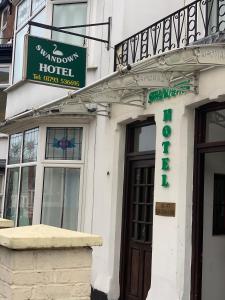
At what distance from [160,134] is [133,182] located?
1.38 meters

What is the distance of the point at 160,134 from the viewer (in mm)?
7414

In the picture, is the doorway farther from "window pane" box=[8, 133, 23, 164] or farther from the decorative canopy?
"window pane" box=[8, 133, 23, 164]

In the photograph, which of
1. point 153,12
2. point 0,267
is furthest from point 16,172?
point 0,267

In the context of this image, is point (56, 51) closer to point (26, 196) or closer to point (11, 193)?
point (26, 196)

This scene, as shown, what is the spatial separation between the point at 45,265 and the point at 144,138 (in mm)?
5490

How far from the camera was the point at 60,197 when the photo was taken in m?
9.82

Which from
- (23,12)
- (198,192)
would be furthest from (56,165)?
(23,12)

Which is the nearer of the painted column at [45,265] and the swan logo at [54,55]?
the painted column at [45,265]

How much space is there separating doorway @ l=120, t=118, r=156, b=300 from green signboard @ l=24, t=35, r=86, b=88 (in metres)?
1.38

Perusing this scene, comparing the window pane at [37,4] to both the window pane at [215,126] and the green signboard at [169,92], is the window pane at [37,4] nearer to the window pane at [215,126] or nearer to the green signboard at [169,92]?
the green signboard at [169,92]

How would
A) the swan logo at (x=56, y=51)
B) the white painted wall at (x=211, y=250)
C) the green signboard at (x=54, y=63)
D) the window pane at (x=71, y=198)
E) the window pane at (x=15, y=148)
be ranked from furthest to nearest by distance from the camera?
1. the window pane at (x=15, y=148)
2. the window pane at (x=71, y=198)
3. the swan logo at (x=56, y=51)
4. the green signboard at (x=54, y=63)
5. the white painted wall at (x=211, y=250)

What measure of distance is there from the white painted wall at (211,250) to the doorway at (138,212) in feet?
3.52

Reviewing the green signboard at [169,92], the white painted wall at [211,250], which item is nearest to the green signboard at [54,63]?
the green signboard at [169,92]

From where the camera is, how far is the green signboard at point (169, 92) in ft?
22.0
